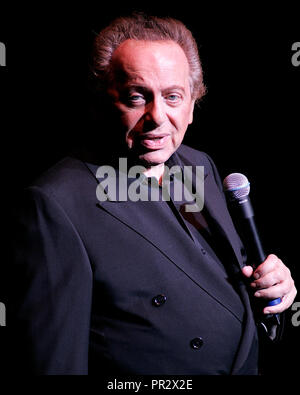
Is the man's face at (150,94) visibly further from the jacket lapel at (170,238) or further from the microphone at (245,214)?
the microphone at (245,214)

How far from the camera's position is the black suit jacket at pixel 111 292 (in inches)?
45.6

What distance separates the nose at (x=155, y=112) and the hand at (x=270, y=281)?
588mm

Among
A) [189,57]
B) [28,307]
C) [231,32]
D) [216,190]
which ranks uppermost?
[231,32]

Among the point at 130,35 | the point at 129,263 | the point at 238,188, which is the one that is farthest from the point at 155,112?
the point at 129,263

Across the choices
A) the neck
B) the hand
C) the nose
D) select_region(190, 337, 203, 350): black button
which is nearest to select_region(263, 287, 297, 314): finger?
the hand

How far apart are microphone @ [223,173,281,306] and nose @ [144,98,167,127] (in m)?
0.34

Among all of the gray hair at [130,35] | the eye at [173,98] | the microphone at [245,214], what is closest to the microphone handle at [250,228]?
the microphone at [245,214]

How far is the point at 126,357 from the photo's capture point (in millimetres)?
1252

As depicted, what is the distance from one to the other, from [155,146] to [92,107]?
0.31m

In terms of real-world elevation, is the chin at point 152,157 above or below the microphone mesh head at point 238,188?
above

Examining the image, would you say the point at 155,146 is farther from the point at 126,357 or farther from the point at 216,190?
the point at 126,357

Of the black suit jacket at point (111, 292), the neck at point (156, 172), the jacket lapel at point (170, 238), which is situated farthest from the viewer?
the neck at point (156, 172)

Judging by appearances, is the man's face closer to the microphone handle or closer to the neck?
the neck

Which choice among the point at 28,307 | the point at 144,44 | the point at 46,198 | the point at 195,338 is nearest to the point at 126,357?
the point at 195,338
